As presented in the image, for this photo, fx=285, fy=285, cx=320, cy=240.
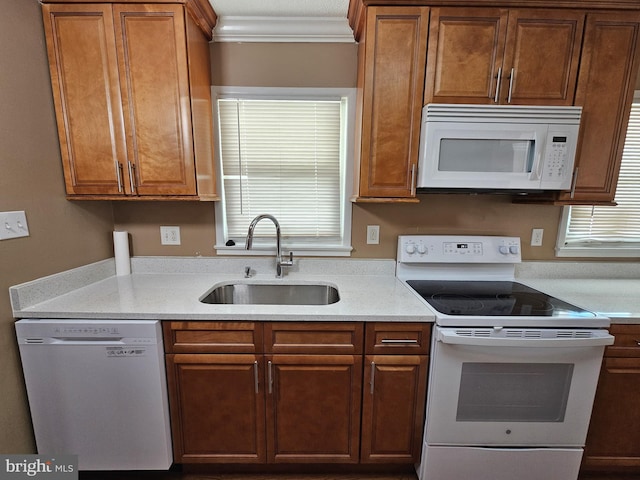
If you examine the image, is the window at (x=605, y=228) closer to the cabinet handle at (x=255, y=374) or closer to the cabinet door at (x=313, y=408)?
the cabinet door at (x=313, y=408)

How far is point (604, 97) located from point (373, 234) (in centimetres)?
135

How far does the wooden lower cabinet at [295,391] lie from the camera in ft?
4.36

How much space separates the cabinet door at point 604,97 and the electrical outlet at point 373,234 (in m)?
1.00

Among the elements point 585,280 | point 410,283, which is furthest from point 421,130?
point 585,280

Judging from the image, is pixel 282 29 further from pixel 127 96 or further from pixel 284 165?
pixel 127 96

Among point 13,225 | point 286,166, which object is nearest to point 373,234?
point 286,166

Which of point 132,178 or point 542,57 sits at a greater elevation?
point 542,57

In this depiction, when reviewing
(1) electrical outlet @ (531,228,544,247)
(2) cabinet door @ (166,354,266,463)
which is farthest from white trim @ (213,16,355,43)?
(2) cabinet door @ (166,354,266,463)

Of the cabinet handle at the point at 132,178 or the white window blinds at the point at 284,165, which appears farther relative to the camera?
the white window blinds at the point at 284,165

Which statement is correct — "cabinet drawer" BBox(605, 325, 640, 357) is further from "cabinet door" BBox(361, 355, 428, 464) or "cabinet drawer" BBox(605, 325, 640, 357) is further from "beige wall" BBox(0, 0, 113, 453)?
"beige wall" BBox(0, 0, 113, 453)

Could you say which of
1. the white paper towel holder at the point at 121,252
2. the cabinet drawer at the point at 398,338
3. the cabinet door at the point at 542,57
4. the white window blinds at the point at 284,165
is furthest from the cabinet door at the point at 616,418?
the white paper towel holder at the point at 121,252
